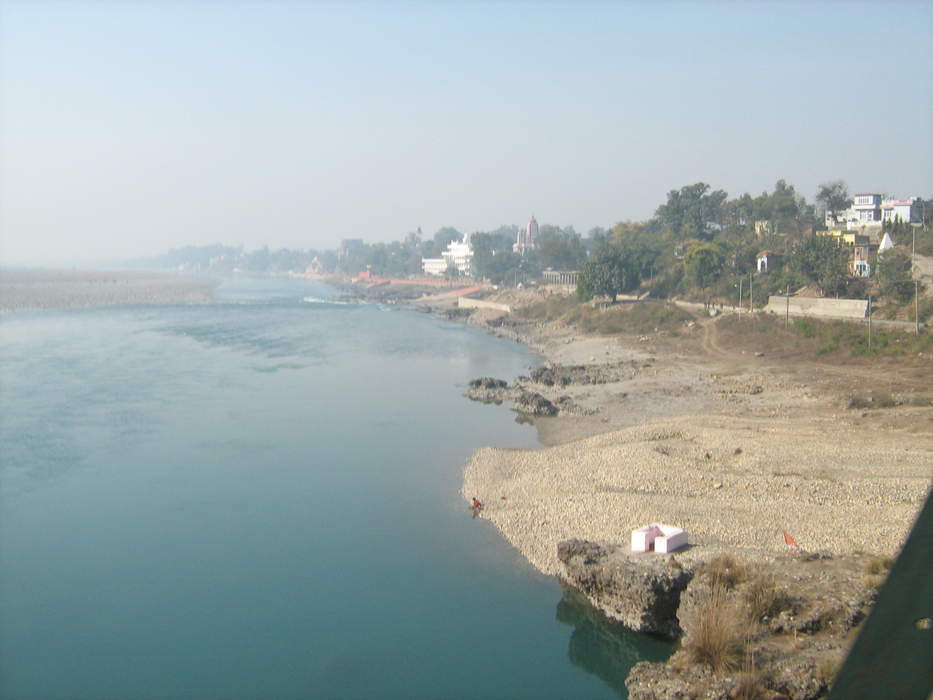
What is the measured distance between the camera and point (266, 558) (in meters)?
11.4

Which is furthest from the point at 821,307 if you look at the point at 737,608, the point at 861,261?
the point at 737,608

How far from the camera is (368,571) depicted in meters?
10.9

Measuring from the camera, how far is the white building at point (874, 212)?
41500mm

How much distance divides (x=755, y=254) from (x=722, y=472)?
2772 cm

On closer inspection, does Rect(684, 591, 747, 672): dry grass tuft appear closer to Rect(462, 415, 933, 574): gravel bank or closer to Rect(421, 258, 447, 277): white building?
Rect(462, 415, 933, 574): gravel bank

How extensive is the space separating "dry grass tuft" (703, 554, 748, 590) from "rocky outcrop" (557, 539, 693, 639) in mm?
300

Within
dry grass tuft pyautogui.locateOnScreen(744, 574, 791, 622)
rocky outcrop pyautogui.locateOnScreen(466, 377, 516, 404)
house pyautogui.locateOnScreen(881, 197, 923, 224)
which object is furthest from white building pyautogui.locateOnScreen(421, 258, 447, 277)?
dry grass tuft pyautogui.locateOnScreen(744, 574, 791, 622)

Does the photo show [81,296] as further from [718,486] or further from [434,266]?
[718,486]

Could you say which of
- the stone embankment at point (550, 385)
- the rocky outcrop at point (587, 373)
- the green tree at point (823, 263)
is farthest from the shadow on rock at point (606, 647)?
the green tree at point (823, 263)

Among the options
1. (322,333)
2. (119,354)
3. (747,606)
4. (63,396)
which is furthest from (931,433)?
(322,333)

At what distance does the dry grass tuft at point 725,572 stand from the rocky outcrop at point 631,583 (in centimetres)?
30

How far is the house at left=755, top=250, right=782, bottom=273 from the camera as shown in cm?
3716

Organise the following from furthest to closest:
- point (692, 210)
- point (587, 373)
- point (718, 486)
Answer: point (692, 210)
point (587, 373)
point (718, 486)

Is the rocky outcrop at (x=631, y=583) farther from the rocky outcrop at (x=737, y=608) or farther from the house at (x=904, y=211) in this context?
the house at (x=904, y=211)
